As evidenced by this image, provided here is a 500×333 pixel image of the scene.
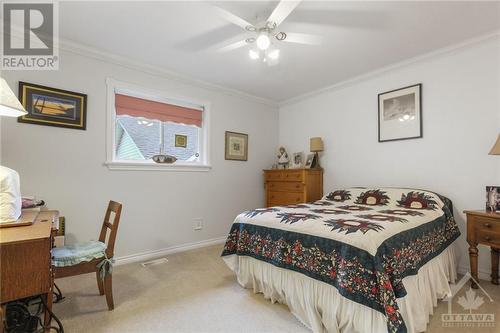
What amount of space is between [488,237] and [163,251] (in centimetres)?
334

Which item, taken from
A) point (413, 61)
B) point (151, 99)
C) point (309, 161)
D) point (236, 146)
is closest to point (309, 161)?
point (309, 161)

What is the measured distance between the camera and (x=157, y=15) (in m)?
2.08

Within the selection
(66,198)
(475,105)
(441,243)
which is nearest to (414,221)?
(441,243)

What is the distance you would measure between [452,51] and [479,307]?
2.47 m

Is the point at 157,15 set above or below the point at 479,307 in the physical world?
above

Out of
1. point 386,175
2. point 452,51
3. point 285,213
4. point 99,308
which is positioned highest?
point 452,51

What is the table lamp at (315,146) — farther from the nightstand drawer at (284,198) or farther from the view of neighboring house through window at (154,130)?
the view of neighboring house through window at (154,130)

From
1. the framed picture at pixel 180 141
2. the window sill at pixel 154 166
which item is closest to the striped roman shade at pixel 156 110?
the framed picture at pixel 180 141

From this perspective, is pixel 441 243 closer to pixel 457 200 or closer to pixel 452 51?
pixel 457 200

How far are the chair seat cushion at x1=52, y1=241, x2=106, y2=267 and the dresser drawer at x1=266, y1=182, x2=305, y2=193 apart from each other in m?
2.52

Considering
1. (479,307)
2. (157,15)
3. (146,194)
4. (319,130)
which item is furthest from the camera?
(319,130)

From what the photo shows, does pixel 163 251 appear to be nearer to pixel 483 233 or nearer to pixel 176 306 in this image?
pixel 176 306

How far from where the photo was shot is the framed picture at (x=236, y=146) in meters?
3.81

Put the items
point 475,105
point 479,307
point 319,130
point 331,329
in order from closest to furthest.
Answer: point 331,329 → point 479,307 → point 475,105 → point 319,130
